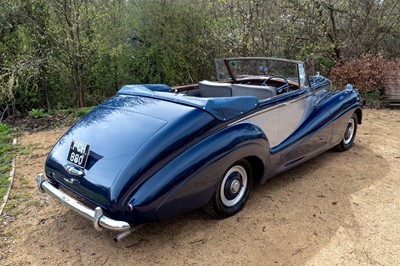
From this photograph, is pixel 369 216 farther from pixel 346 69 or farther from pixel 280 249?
pixel 346 69

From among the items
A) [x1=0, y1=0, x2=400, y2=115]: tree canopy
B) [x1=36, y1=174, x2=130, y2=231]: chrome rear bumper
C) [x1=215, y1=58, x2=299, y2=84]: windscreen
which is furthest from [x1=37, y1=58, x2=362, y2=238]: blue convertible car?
[x1=0, y1=0, x2=400, y2=115]: tree canopy

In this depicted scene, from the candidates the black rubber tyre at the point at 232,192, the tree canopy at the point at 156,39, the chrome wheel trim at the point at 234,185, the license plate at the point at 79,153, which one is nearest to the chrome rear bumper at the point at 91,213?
the license plate at the point at 79,153

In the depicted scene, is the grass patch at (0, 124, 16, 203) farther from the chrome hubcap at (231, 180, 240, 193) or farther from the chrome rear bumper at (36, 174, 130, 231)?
the chrome hubcap at (231, 180, 240, 193)

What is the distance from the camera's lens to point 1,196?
3695 millimetres

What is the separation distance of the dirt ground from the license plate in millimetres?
632

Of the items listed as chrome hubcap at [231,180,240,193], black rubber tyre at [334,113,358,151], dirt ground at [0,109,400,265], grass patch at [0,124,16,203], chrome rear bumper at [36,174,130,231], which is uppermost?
black rubber tyre at [334,113,358,151]

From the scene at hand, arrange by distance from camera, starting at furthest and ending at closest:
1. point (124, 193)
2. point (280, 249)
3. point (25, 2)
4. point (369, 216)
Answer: point (25, 2) → point (369, 216) → point (280, 249) → point (124, 193)

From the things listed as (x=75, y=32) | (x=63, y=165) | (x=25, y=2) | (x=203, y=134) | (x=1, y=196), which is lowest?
(x=1, y=196)

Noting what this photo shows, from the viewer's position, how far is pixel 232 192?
10.6 feet

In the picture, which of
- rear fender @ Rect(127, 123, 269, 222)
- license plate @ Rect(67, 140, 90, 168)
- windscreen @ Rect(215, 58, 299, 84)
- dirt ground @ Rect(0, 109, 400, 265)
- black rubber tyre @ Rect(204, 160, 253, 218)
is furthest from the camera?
windscreen @ Rect(215, 58, 299, 84)

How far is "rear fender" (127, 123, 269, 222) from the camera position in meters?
2.61

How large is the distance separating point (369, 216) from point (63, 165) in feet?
9.19

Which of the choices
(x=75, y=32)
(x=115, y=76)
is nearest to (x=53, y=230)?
(x=75, y=32)

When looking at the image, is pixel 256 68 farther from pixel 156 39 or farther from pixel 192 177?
pixel 156 39
